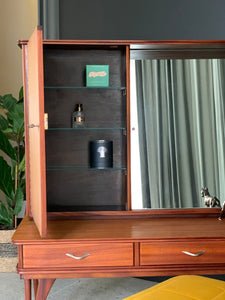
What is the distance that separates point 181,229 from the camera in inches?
91.0

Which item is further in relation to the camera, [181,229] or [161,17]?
[161,17]

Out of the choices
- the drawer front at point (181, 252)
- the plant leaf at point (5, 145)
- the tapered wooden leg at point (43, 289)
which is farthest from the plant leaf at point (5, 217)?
the drawer front at point (181, 252)

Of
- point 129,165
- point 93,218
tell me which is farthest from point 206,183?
point 93,218

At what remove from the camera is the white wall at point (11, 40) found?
435 cm

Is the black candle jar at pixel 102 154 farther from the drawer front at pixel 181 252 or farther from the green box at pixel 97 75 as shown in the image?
the drawer front at pixel 181 252

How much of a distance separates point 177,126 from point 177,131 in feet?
0.10

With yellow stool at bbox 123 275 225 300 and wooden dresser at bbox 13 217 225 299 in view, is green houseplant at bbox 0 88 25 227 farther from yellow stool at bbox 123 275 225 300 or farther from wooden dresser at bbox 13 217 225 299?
yellow stool at bbox 123 275 225 300

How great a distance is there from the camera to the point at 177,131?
2.69 m

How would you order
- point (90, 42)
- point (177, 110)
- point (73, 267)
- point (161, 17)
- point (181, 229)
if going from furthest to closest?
point (161, 17)
point (177, 110)
point (90, 42)
point (181, 229)
point (73, 267)

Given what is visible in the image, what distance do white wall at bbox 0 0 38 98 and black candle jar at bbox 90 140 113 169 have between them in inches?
80.7

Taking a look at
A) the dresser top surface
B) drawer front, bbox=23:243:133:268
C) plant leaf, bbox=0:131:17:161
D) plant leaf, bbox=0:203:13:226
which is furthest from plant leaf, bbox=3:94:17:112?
drawer front, bbox=23:243:133:268

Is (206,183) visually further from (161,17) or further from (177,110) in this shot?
(161,17)

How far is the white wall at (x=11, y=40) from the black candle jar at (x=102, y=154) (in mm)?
2051

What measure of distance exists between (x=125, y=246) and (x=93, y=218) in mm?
457
